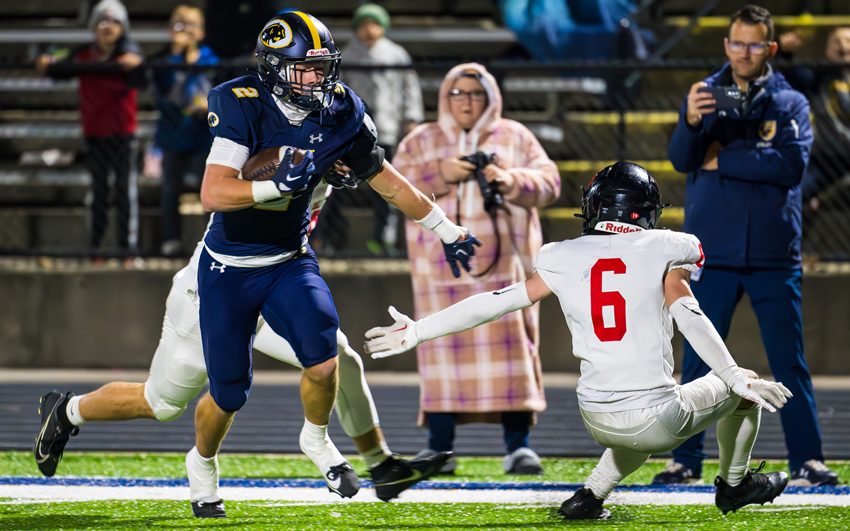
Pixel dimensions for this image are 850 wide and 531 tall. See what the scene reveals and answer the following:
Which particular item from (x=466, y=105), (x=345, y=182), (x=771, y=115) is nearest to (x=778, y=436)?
(x=771, y=115)

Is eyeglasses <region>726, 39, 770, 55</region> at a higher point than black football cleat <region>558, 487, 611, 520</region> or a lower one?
higher

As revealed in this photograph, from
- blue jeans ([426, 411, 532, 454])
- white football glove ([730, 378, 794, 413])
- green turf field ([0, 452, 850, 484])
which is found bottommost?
green turf field ([0, 452, 850, 484])

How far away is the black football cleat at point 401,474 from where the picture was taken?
404cm

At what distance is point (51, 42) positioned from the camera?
1071cm

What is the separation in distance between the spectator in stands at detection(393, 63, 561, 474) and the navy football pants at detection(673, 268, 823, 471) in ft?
2.71

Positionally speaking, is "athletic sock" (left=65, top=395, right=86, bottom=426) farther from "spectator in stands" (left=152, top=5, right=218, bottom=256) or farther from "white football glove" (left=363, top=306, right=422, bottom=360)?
"spectator in stands" (left=152, top=5, right=218, bottom=256)

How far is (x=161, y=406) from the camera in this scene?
4262 mm

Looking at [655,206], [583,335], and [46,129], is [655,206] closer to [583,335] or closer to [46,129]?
[583,335]

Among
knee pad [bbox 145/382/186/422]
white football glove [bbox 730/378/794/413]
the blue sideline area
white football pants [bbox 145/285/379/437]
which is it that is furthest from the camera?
the blue sideline area

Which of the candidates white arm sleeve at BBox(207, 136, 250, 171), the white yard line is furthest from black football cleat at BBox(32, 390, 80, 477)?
white arm sleeve at BBox(207, 136, 250, 171)

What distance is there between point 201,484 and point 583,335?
1485 mm

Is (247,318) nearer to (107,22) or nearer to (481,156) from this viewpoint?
(481,156)

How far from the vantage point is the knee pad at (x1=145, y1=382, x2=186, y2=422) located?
4250mm

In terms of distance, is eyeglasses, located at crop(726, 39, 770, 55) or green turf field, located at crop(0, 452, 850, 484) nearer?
eyeglasses, located at crop(726, 39, 770, 55)
